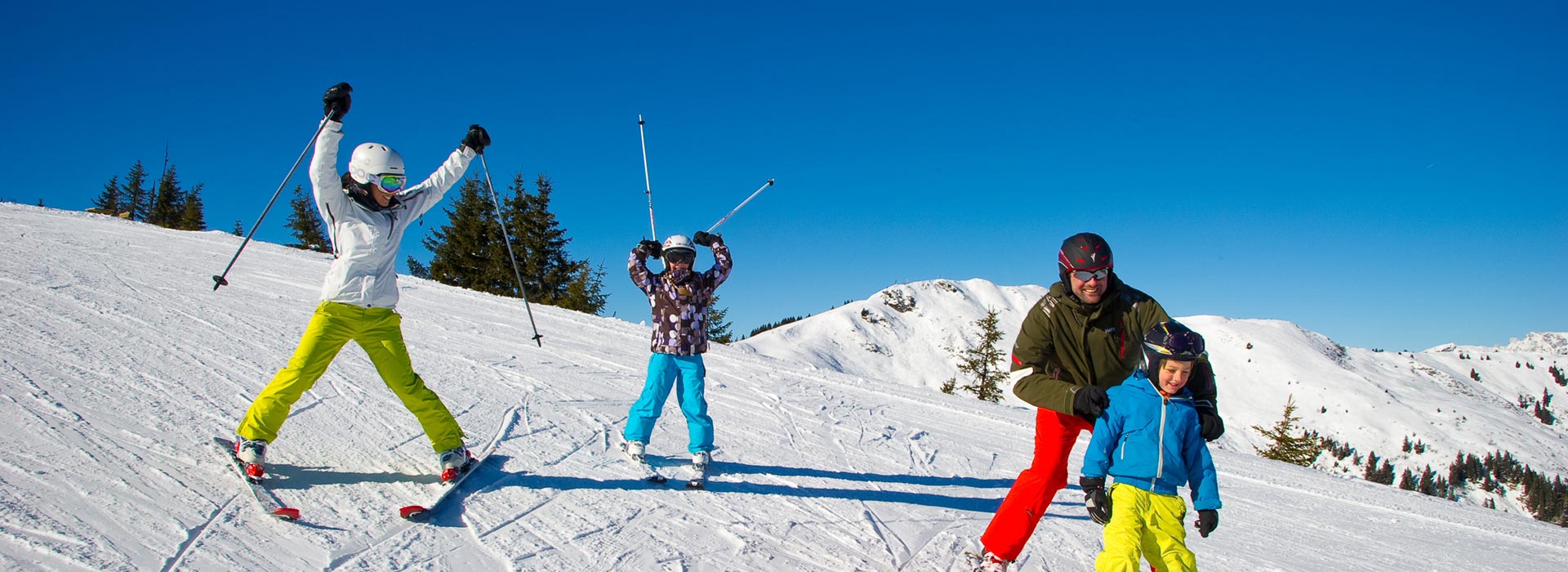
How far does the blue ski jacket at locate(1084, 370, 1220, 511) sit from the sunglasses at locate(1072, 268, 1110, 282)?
564mm

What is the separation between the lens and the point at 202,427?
4.68 metres

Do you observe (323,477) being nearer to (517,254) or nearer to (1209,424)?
(1209,424)

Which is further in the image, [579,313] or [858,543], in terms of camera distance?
[579,313]

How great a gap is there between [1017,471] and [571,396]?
4311 mm

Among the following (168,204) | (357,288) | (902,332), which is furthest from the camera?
(902,332)

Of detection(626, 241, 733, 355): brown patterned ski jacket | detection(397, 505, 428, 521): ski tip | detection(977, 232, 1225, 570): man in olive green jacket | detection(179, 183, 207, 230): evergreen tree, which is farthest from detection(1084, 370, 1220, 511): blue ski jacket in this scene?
detection(179, 183, 207, 230): evergreen tree

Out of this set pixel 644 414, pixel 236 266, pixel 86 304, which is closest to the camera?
pixel 644 414

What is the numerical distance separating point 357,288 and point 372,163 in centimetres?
71

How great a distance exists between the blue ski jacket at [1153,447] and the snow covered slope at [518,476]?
4.04 ft

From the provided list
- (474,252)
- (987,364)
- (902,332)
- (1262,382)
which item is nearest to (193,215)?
(474,252)

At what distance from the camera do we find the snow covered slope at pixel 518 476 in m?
3.45

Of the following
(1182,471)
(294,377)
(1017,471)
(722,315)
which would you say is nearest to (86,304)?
(294,377)

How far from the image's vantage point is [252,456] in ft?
12.7

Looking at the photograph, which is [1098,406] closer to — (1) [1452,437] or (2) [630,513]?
(2) [630,513]
